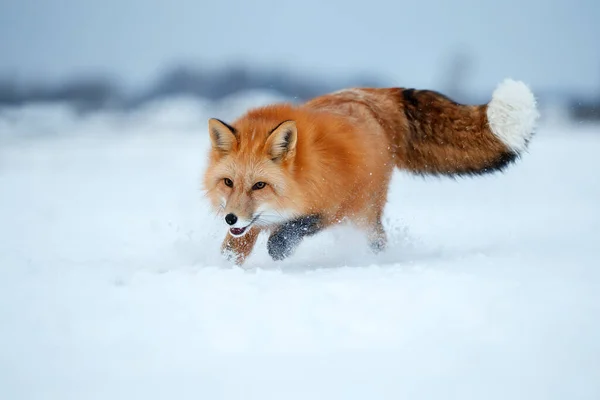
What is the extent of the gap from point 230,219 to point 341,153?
127cm

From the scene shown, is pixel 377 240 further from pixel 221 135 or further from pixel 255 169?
pixel 221 135

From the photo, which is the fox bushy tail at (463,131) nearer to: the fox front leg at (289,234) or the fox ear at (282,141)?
the fox front leg at (289,234)

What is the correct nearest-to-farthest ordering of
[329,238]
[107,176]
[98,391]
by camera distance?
[98,391], [329,238], [107,176]

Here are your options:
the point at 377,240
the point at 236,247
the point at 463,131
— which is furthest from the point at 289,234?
the point at 463,131

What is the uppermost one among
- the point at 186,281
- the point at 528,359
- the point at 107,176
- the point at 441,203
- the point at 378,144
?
the point at 378,144

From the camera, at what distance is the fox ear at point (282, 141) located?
14.4ft

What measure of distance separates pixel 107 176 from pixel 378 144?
1004 cm

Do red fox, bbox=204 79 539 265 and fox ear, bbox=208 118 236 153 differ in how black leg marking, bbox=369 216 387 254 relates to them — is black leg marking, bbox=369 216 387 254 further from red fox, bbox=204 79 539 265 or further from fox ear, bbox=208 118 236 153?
fox ear, bbox=208 118 236 153

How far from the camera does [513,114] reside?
16.7 ft

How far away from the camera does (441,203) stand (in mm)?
9656

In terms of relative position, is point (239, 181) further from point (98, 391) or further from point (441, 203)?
point (441, 203)

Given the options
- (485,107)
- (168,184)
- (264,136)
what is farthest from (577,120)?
(264,136)

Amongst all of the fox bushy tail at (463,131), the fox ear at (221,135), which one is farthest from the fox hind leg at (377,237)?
the fox ear at (221,135)

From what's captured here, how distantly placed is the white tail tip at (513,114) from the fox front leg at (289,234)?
6.39 feet
